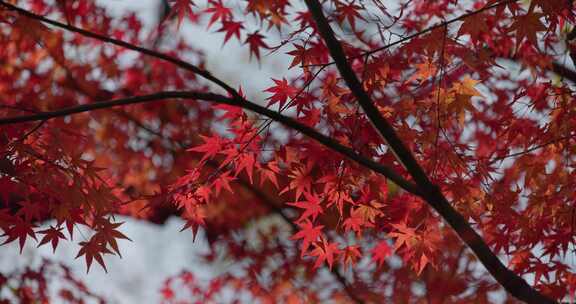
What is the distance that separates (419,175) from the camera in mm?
2605

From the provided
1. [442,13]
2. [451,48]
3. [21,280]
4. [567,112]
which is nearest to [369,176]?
[451,48]

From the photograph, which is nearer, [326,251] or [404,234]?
[404,234]

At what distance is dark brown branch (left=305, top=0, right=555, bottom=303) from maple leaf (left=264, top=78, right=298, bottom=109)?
341 millimetres

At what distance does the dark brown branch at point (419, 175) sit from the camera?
2586 millimetres

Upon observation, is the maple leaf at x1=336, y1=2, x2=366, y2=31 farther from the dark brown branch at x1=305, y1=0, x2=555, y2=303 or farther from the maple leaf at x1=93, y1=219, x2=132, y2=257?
the maple leaf at x1=93, y1=219, x2=132, y2=257

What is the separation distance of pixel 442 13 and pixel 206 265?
367 centimetres

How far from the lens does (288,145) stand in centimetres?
305

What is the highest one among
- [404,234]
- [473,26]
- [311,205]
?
[473,26]

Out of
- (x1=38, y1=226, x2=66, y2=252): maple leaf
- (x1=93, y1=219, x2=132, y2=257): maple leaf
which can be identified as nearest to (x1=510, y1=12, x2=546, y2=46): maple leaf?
(x1=93, y1=219, x2=132, y2=257): maple leaf

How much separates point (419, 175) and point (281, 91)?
712 mm

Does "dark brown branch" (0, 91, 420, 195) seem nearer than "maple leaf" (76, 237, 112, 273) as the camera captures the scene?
Yes

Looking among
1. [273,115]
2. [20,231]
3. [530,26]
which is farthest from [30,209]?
[530,26]

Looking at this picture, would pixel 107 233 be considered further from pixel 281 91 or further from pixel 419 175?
pixel 419 175

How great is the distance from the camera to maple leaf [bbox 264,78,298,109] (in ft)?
9.40
